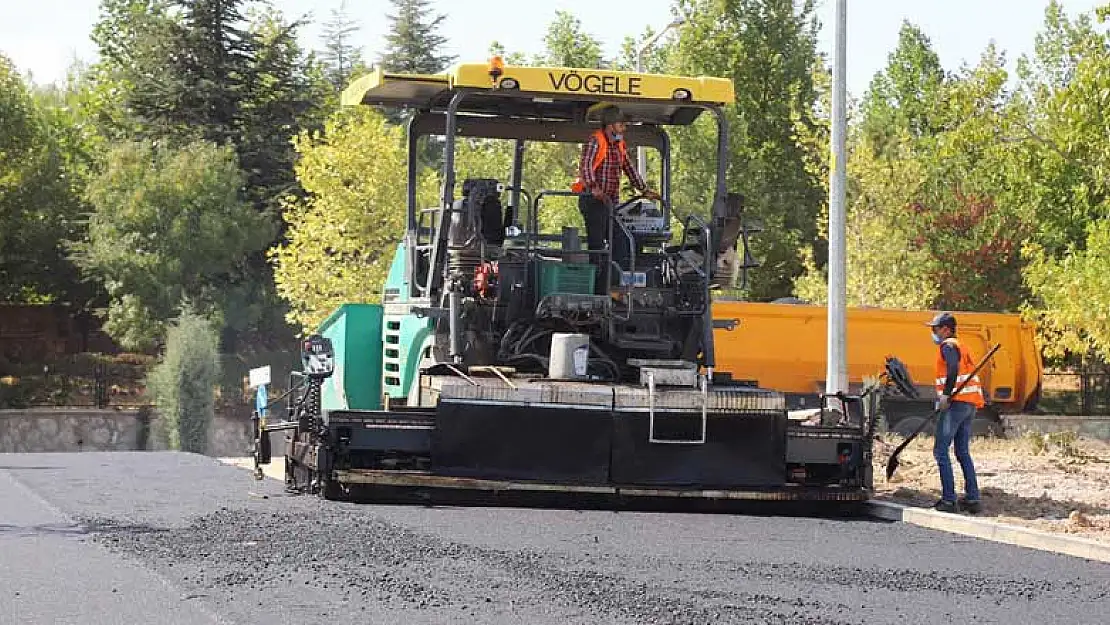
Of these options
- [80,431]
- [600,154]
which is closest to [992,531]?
[600,154]

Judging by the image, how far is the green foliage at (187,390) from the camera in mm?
40750

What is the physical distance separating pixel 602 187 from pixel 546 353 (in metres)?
1.39

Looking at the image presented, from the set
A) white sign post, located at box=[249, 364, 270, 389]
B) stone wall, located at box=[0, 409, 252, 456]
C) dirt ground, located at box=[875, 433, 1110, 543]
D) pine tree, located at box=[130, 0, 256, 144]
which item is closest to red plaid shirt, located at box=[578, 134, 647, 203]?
dirt ground, located at box=[875, 433, 1110, 543]

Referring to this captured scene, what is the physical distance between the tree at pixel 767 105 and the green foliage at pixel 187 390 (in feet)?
43.1

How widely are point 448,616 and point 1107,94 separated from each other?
40.1 feet

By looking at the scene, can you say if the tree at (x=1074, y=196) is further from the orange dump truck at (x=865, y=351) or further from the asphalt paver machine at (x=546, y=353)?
the asphalt paver machine at (x=546, y=353)

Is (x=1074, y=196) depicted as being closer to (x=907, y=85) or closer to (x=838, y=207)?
(x=838, y=207)

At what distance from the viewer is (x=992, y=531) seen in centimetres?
1286

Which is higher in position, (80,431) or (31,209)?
Answer: (31,209)

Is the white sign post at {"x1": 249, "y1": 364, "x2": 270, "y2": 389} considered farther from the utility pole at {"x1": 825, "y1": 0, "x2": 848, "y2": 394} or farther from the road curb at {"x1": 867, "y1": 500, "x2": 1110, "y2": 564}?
the road curb at {"x1": 867, "y1": 500, "x2": 1110, "y2": 564}

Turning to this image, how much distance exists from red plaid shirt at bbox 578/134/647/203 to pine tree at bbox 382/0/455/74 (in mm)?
72227

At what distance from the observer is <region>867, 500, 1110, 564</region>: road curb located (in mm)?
11844

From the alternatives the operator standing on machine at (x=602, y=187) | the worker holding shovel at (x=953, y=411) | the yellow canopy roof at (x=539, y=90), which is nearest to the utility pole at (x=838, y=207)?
the yellow canopy roof at (x=539, y=90)

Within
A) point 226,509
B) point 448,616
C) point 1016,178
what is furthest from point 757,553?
point 1016,178
